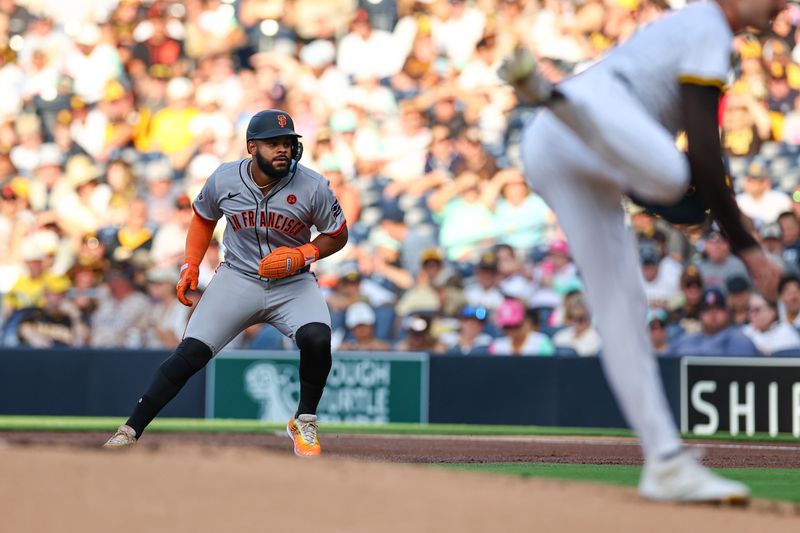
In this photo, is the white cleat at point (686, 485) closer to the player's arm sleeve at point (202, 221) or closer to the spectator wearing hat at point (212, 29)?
the player's arm sleeve at point (202, 221)

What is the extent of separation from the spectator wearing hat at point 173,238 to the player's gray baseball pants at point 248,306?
763cm

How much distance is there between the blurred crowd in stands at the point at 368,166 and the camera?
14109mm

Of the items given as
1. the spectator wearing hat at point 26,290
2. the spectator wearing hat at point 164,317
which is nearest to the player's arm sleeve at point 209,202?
the spectator wearing hat at point 164,317

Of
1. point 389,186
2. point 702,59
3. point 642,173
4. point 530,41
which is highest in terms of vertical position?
point 530,41

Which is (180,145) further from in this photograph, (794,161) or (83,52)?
(794,161)

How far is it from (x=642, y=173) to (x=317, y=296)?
156 inches

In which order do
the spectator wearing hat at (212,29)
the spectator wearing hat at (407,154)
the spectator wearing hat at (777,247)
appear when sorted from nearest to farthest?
the spectator wearing hat at (777,247) → the spectator wearing hat at (407,154) → the spectator wearing hat at (212,29)

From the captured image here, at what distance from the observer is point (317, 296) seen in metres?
8.52

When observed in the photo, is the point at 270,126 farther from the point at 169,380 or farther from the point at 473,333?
the point at 473,333

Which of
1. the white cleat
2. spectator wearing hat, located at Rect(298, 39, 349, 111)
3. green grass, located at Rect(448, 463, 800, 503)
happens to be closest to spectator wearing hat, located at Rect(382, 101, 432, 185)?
spectator wearing hat, located at Rect(298, 39, 349, 111)

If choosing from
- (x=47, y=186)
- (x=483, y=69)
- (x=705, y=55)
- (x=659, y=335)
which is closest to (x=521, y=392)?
(x=659, y=335)

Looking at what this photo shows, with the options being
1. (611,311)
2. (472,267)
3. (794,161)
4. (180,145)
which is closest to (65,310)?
(180,145)

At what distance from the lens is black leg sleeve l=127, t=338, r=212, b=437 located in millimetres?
7918

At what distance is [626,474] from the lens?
23.0 ft
